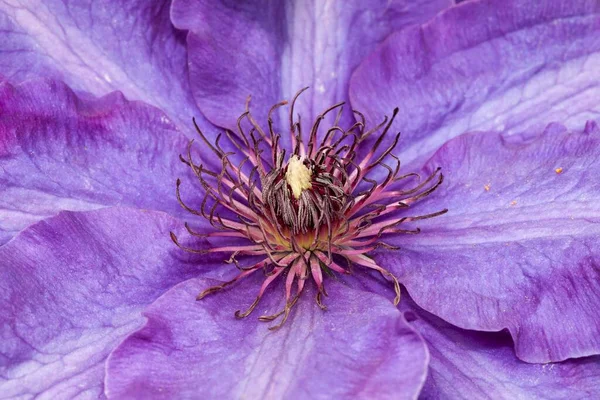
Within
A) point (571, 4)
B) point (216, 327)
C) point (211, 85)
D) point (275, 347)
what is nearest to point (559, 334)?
point (275, 347)

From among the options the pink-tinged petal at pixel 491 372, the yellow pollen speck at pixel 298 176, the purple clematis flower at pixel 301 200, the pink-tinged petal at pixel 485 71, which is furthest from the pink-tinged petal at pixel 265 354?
the pink-tinged petal at pixel 485 71

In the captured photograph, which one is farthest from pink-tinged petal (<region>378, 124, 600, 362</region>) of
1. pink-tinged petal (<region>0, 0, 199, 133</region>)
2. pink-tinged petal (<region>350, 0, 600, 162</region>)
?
pink-tinged petal (<region>0, 0, 199, 133</region>)

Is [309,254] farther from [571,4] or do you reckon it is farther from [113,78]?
Answer: [571,4]

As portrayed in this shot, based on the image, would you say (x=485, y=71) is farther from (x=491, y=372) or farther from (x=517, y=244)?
(x=491, y=372)

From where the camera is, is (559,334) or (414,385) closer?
(414,385)

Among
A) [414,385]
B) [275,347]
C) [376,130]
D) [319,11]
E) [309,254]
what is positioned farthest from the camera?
[319,11]

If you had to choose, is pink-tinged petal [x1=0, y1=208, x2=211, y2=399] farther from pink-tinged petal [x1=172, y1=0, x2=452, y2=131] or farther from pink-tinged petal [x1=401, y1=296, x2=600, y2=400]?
pink-tinged petal [x1=401, y1=296, x2=600, y2=400]
